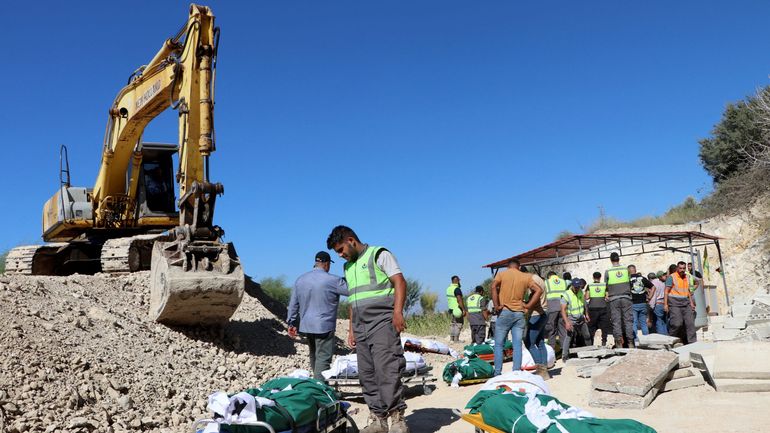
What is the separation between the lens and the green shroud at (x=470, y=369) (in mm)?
9000

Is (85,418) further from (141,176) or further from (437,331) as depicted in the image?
(437,331)

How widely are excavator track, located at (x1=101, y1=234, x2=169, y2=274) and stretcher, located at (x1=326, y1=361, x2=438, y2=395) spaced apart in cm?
557

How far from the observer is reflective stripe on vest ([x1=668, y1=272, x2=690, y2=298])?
437 inches

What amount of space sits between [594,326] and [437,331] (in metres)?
7.52

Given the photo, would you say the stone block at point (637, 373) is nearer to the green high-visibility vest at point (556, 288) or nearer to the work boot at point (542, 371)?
the work boot at point (542, 371)

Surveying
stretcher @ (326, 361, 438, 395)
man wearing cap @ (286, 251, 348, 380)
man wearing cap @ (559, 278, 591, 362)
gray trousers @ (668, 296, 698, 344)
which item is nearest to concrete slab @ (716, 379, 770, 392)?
stretcher @ (326, 361, 438, 395)

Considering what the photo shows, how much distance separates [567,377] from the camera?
356 inches

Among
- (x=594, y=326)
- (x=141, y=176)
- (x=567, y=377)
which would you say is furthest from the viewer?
(x=141, y=176)

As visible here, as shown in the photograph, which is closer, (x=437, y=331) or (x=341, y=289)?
(x=341, y=289)

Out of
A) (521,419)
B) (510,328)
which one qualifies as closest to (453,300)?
(510,328)

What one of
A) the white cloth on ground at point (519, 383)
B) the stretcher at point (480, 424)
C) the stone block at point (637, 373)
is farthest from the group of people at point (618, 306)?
the stretcher at point (480, 424)

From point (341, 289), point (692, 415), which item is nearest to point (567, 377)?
point (692, 415)

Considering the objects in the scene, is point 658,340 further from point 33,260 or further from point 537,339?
point 33,260

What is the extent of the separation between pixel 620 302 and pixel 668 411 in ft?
16.3
